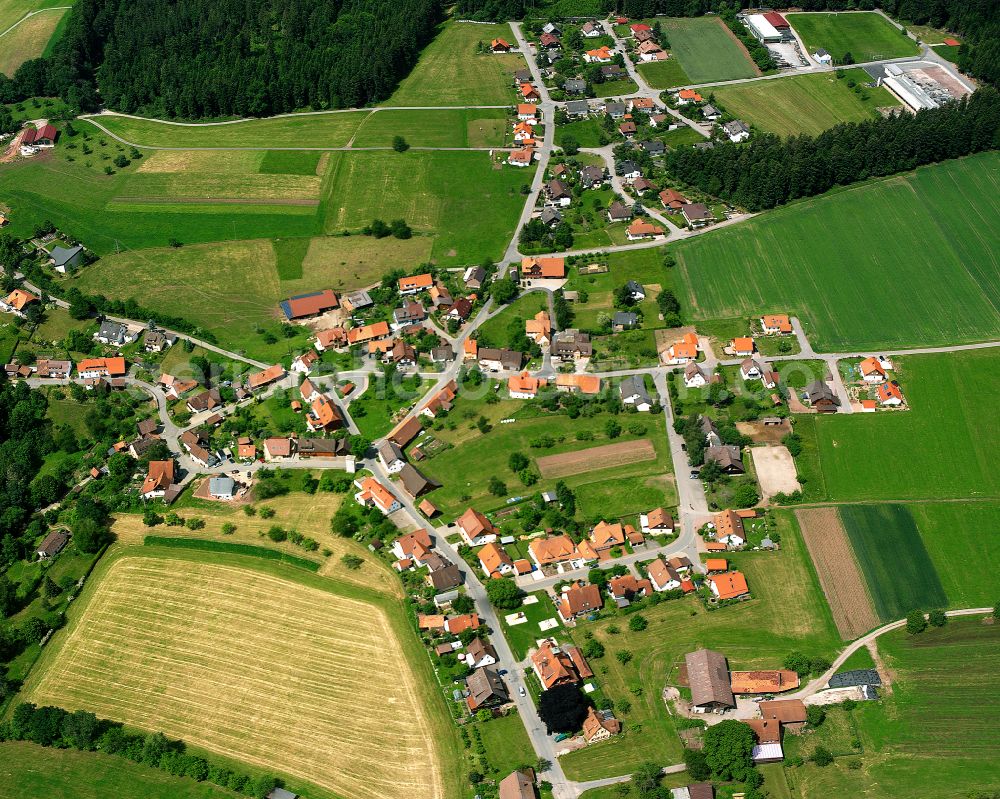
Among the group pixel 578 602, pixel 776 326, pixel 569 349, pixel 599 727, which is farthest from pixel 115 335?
pixel 776 326

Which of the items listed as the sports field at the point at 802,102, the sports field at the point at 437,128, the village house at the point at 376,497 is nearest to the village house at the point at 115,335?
the village house at the point at 376,497

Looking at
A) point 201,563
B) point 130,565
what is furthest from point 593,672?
point 130,565

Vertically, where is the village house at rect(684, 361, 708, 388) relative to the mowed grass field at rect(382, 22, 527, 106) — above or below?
below

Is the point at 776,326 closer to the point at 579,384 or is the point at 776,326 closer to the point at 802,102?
the point at 579,384

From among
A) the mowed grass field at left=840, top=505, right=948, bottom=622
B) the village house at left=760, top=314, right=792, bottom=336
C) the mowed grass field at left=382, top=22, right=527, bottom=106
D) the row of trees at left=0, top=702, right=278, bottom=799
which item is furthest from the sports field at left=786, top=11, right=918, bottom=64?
the row of trees at left=0, top=702, right=278, bottom=799

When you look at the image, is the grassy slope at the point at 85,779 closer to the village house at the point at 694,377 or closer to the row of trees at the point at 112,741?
the row of trees at the point at 112,741

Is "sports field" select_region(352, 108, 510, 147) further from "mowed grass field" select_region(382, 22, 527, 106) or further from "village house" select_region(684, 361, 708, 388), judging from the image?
"village house" select_region(684, 361, 708, 388)

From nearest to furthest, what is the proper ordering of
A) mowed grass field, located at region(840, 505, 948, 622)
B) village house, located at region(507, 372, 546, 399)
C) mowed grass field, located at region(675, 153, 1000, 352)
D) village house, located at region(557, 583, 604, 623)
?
Result: village house, located at region(557, 583, 604, 623), mowed grass field, located at region(840, 505, 948, 622), village house, located at region(507, 372, 546, 399), mowed grass field, located at region(675, 153, 1000, 352)
